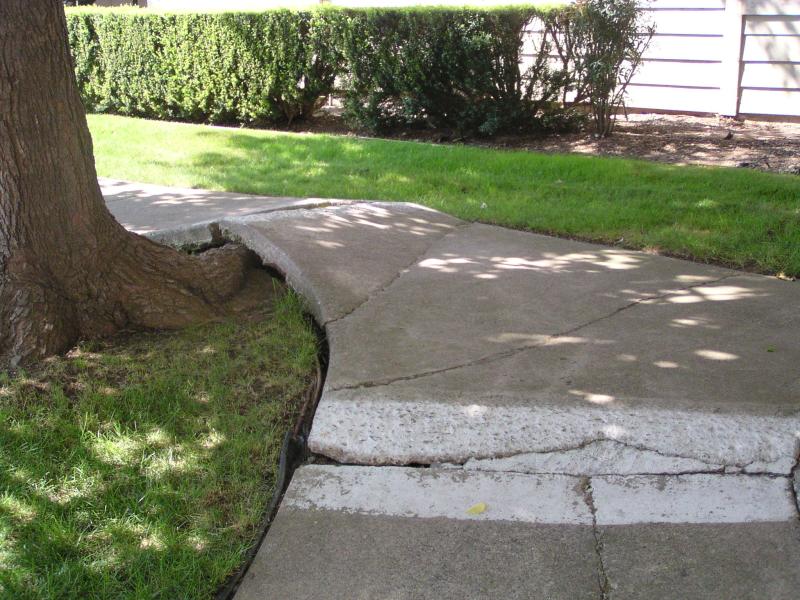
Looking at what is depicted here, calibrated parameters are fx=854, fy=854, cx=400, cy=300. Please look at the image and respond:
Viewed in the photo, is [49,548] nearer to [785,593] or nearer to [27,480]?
[27,480]

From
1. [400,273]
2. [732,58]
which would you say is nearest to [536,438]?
[400,273]

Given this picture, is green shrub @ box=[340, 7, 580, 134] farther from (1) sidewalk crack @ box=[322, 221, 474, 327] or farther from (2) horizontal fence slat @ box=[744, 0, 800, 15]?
(1) sidewalk crack @ box=[322, 221, 474, 327]

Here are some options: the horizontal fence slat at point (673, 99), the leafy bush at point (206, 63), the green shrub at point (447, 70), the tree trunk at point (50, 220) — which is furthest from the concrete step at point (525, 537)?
the leafy bush at point (206, 63)

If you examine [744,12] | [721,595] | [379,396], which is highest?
[744,12]

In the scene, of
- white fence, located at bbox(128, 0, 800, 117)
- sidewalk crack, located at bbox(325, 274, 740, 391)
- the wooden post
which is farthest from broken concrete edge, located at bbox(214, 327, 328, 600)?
the wooden post

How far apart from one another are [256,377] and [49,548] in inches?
59.9

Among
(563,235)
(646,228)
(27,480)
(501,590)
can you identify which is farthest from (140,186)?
(501,590)

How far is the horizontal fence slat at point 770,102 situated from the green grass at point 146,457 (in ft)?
25.8

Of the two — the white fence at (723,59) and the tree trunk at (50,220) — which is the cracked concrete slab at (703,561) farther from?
the white fence at (723,59)

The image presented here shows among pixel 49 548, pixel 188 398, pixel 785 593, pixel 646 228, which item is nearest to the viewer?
pixel 785 593

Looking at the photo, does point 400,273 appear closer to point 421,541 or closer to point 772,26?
point 421,541

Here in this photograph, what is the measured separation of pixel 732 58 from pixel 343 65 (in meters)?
4.94

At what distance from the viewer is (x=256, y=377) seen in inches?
177

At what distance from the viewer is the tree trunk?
444 centimetres
